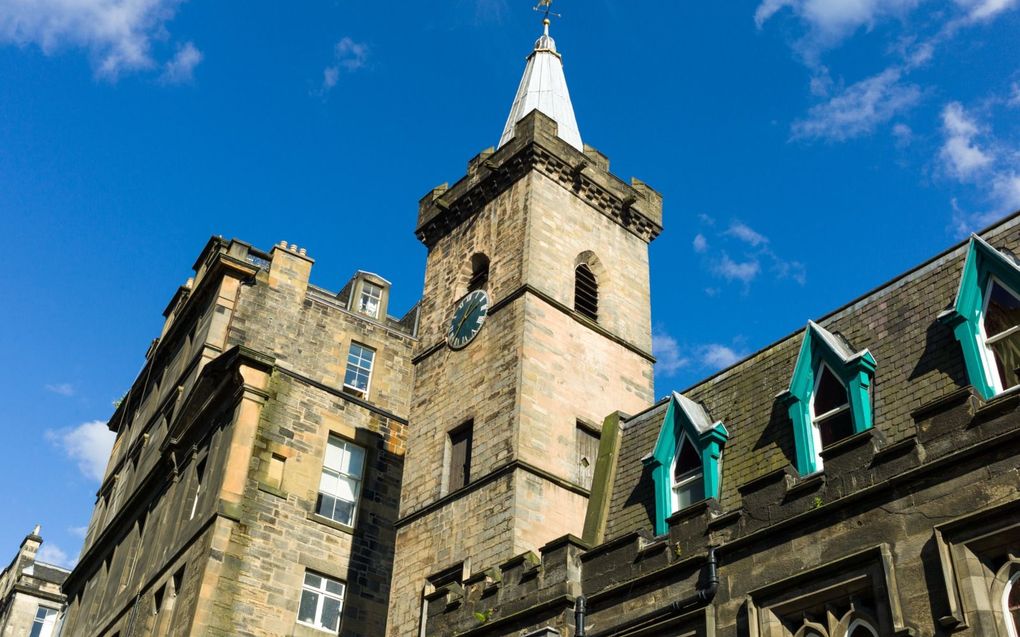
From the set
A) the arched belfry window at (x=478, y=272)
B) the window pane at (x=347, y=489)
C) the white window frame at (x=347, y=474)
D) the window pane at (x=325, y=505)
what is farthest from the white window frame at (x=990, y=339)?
the window pane at (x=347, y=489)

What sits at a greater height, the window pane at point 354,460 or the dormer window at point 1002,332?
the window pane at point 354,460

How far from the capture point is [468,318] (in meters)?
25.5

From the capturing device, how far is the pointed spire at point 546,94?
3184 centimetres

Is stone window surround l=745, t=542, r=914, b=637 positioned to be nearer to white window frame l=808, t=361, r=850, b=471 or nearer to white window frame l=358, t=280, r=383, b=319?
white window frame l=808, t=361, r=850, b=471

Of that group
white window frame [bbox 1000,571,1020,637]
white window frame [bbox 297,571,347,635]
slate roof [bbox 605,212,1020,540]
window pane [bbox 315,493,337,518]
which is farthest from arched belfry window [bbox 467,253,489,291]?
white window frame [bbox 1000,571,1020,637]

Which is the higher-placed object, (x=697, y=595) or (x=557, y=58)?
(x=557, y=58)

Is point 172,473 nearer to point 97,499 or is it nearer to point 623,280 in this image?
point 97,499

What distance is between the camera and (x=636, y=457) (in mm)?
19781

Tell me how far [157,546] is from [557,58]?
1906 centimetres

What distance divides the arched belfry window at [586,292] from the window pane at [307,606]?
9707 mm

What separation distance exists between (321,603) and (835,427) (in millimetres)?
15633

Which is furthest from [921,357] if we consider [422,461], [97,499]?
[97,499]

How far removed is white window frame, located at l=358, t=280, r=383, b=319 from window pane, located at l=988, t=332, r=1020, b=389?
23.4m

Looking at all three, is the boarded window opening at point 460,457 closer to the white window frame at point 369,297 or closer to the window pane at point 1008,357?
the window pane at point 1008,357
